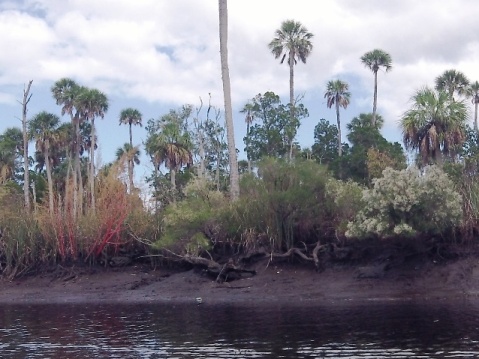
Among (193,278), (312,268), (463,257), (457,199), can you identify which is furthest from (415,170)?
(193,278)

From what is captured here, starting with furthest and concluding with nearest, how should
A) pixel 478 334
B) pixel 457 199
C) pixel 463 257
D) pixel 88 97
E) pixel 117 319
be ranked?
pixel 88 97
pixel 463 257
pixel 457 199
pixel 117 319
pixel 478 334

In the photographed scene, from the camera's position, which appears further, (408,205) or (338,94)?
(338,94)

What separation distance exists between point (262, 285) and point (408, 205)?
938 centimetres

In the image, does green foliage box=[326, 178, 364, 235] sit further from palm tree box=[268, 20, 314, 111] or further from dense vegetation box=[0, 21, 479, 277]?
palm tree box=[268, 20, 314, 111]

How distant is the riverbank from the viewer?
123 feet

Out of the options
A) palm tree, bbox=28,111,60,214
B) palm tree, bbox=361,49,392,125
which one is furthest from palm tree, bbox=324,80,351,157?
palm tree, bbox=28,111,60,214

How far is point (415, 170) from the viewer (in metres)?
37.1

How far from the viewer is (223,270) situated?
41.8m

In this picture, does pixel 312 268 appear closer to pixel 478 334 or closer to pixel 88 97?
pixel 478 334

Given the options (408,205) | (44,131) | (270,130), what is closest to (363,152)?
(270,130)

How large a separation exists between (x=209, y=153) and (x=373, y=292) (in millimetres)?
30421

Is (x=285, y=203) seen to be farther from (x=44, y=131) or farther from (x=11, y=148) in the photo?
(x=11, y=148)

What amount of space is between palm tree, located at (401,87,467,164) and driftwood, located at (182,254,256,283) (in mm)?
12492

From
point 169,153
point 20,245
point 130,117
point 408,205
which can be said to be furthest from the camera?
point 130,117
